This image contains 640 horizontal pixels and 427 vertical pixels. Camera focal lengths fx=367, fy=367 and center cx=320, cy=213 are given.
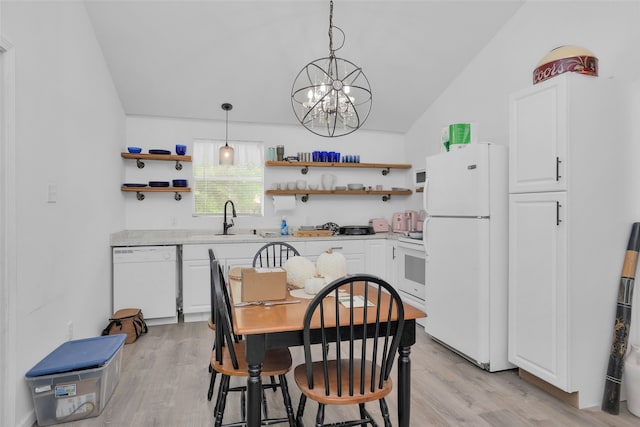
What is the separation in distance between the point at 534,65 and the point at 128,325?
4286mm

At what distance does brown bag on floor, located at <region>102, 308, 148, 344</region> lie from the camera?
3.28m

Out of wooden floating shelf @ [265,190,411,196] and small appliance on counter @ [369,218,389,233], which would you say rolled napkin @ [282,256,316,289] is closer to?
wooden floating shelf @ [265,190,411,196]

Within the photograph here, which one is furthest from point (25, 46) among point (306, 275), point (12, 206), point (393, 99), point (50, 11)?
point (393, 99)

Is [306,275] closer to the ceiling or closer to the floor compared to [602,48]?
closer to the floor

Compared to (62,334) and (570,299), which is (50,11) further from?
(570,299)

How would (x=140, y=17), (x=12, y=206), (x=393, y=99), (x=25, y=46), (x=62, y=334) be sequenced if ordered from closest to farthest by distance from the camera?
(x=12, y=206)
(x=25, y=46)
(x=62, y=334)
(x=140, y=17)
(x=393, y=99)

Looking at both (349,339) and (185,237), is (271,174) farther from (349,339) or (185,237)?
(349,339)

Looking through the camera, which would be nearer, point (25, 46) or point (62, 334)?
point (25, 46)

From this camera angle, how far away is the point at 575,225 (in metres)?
2.21

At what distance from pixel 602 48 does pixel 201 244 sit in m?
3.81

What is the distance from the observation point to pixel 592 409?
7.34 ft

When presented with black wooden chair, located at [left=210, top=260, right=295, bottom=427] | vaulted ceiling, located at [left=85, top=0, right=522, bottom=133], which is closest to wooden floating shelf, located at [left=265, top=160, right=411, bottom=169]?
vaulted ceiling, located at [left=85, top=0, right=522, bottom=133]

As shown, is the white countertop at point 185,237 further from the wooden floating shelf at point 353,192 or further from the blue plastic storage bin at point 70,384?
the blue plastic storage bin at point 70,384

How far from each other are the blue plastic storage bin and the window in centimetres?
249
